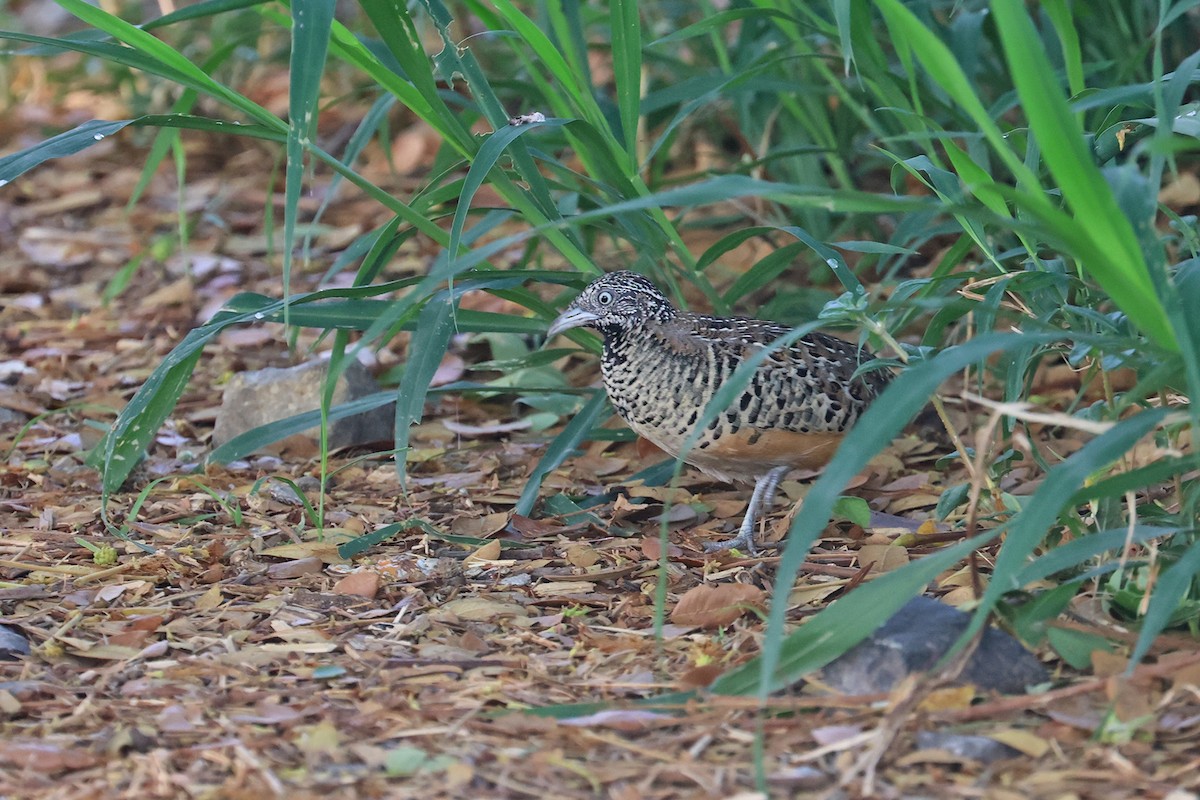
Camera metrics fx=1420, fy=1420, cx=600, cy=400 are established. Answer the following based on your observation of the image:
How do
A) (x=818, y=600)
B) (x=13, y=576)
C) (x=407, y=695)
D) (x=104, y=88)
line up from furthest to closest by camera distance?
1. (x=104, y=88)
2. (x=13, y=576)
3. (x=818, y=600)
4. (x=407, y=695)

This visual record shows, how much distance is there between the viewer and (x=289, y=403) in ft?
14.8

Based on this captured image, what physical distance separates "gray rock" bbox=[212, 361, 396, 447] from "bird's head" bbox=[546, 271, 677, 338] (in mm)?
932

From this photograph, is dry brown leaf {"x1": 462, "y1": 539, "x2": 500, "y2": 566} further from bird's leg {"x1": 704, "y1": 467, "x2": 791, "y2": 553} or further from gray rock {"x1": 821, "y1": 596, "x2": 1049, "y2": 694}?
gray rock {"x1": 821, "y1": 596, "x2": 1049, "y2": 694}

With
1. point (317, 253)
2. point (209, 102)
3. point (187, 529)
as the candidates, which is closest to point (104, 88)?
point (209, 102)

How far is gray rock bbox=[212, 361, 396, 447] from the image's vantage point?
14.8 ft

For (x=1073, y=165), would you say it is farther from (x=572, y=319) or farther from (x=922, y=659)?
(x=572, y=319)

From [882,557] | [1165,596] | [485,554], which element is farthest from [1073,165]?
[485,554]

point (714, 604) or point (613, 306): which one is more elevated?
point (613, 306)

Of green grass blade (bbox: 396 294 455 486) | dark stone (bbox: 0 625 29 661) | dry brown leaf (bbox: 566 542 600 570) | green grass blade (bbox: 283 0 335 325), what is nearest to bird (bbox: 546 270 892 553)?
dry brown leaf (bbox: 566 542 600 570)

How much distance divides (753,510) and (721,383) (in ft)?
1.20

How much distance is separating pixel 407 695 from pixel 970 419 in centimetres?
228

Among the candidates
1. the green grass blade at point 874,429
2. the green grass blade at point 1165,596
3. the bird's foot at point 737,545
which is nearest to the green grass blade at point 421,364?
the bird's foot at point 737,545

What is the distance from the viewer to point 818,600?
3273mm

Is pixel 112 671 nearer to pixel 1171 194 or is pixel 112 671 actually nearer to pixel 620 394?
pixel 620 394
